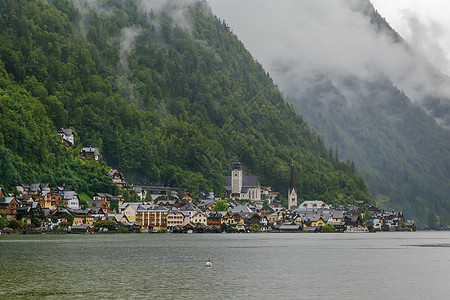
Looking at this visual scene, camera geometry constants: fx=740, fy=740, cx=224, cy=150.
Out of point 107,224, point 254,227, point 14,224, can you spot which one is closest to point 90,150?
point 107,224

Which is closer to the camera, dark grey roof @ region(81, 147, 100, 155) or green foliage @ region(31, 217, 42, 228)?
green foliage @ region(31, 217, 42, 228)

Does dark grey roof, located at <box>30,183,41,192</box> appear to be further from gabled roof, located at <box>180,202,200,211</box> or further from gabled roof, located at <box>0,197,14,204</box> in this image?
gabled roof, located at <box>180,202,200,211</box>

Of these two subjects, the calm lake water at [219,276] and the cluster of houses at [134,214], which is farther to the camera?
the cluster of houses at [134,214]

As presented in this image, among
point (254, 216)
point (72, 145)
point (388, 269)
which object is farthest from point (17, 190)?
point (388, 269)

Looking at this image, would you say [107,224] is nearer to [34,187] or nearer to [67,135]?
[34,187]

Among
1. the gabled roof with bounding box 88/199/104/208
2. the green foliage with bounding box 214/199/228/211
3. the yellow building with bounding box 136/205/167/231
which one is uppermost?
the green foliage with bounding box 214/199/228/211

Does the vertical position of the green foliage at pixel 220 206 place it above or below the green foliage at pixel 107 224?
above

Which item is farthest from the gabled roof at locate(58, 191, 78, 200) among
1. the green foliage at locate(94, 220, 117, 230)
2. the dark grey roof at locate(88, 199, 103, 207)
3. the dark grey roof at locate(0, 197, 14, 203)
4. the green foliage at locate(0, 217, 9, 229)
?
the green foliage at locate(0, 217, 9, 229)

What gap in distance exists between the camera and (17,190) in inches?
5984

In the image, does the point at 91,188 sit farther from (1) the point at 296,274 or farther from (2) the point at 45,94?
(1) the point at 296,274

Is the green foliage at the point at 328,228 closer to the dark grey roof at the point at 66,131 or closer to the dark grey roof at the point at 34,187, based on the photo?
the dark grey roof at the point at 66,131

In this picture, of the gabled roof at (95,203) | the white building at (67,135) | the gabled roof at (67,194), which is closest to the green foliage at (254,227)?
the gabled roof at (95,203)

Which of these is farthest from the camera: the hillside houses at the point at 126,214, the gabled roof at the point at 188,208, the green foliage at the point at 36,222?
the gabled roof at the point at 188,208

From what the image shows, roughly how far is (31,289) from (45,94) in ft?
509
